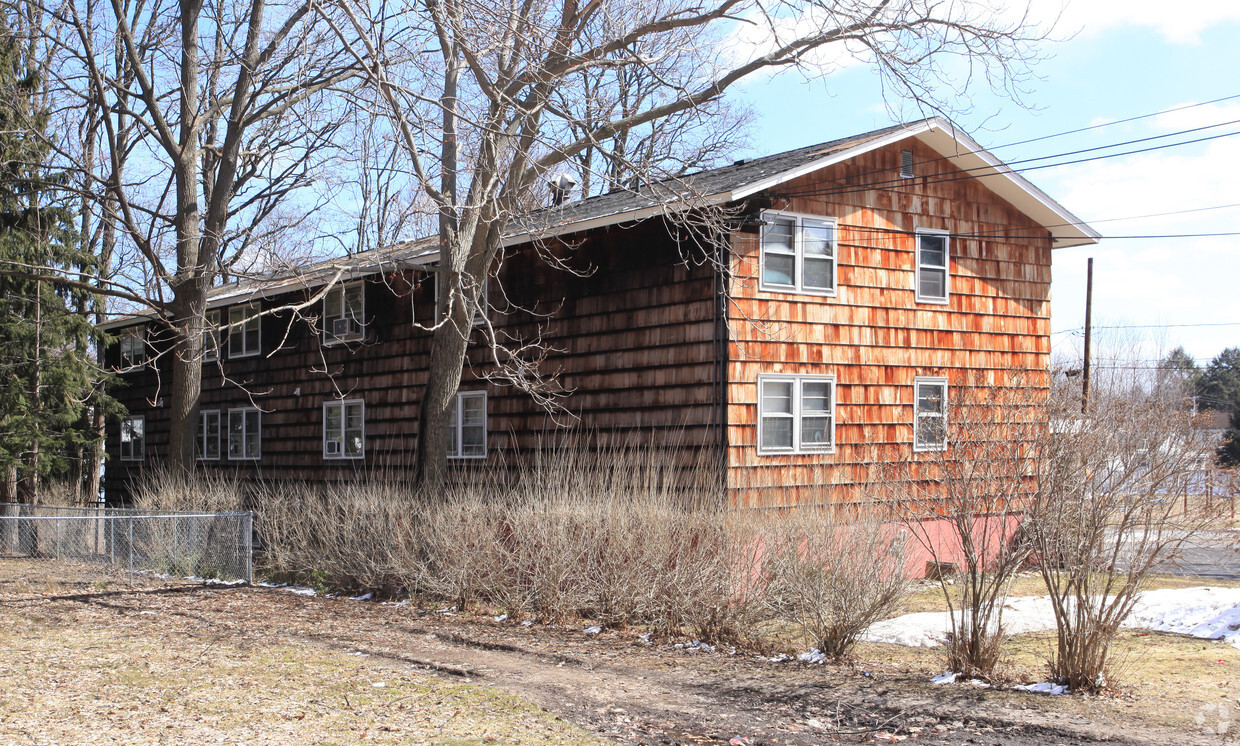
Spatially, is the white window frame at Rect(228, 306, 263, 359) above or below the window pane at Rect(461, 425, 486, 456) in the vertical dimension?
above

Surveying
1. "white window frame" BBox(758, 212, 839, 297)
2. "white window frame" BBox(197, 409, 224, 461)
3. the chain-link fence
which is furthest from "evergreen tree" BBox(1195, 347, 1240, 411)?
the chain-link fence

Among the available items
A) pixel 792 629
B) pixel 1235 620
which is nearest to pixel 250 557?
pixel 792 629

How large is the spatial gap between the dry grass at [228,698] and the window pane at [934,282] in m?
11.3

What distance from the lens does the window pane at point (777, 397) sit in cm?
1490

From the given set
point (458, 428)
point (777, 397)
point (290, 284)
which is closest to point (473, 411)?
point (458, 428)

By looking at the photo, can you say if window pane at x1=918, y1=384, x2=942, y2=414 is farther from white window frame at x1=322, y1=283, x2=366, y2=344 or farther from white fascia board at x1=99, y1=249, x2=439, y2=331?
white window frame at x1=322, y1=283, x2=366, y2=344

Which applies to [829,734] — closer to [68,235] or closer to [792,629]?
[792,629]

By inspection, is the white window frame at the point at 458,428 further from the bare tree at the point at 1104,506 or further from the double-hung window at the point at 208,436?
the bare tree at the point at 1104,506

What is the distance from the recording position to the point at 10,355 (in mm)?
21703

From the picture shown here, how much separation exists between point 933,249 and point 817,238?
2.63m

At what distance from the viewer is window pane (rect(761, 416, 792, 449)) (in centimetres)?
1484

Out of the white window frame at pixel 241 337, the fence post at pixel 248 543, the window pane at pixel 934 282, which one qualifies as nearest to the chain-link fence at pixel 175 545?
the fence post at pixel 248 543

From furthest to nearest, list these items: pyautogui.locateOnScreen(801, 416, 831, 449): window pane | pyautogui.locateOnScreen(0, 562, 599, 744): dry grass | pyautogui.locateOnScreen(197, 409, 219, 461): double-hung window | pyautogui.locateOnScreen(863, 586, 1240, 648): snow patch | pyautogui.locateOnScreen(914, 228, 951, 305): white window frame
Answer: pyautogui.locateOnScreen(197, 409, 219, 461): double-hung window < pyautogui.locateOnScreen(914, 228, 951, 305): white window frame < pyautogui.locateOnScreen(801, 416, 831, 449): window pane < pyautogui.locateOnScreen(863, 586, 1240, 648): snow patch < pyautogui.locateOnScreen(0, 562, 599, 744): dry grass

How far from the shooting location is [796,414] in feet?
49.5
